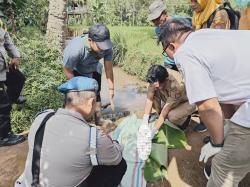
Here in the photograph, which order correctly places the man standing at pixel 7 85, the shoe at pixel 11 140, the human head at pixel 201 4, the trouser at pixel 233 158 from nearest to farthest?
the trouser at pixel 233 158 < the human head at pixel 201 4 < the man standing at pixel 7 85 < the shoe at pixel 11 140

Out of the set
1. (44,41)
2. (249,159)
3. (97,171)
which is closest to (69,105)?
(97,171)

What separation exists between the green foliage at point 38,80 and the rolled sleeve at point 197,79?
3.04 meters

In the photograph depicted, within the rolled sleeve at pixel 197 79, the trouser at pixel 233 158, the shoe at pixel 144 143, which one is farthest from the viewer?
the shoe at pixel 144 143

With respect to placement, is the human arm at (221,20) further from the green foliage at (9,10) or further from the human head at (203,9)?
the green foliage at (9,10)

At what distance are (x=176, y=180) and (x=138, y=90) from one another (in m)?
4.82

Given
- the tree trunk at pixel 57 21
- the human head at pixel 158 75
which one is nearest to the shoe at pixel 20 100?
the tree trunk at pixel 57 21

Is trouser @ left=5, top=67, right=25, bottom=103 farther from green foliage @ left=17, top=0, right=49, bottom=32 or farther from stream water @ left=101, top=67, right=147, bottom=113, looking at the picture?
green foliage @ left=17, top=0, right=49, bottom=32

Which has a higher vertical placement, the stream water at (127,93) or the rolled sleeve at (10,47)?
the rolled sleeve at (10,47)

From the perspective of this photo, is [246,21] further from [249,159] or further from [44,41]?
[44,41]

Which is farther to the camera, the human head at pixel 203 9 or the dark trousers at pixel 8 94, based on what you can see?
the dark trousers at pixel 8 94

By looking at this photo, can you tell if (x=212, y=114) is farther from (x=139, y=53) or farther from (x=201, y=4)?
(x=139, y=53)

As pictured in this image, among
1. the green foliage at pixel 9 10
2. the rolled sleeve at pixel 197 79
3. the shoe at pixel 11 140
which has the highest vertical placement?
the green foliage at pixel 9 10

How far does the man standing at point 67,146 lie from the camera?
1981mm

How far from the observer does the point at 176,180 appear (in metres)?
3.11
